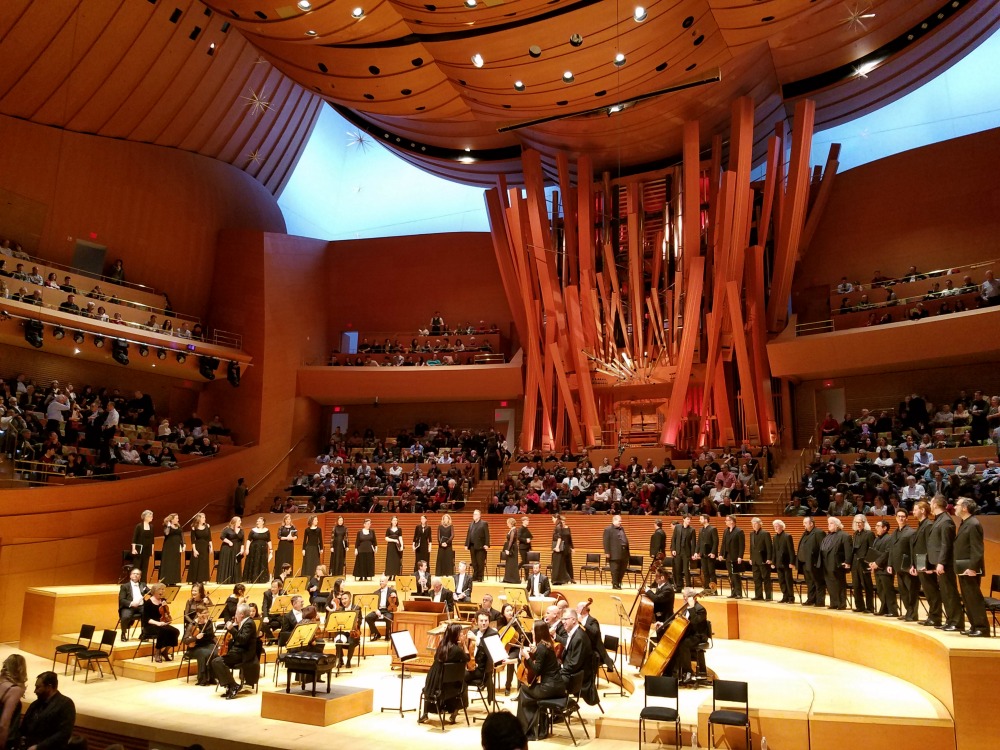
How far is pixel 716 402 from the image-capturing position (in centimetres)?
2083

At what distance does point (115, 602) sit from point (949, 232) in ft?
69.3

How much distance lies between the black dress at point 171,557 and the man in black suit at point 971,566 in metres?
12.3

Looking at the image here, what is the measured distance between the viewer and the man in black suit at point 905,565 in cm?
880

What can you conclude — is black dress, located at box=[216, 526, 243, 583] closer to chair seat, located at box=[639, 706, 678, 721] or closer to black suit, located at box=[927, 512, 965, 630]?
chair seat, located at box=[639, 706, 678, 721]

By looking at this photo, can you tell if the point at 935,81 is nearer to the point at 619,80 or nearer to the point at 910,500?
the point at 619,80

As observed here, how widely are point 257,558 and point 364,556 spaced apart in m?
2.09

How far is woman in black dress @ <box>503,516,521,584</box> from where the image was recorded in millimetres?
15047

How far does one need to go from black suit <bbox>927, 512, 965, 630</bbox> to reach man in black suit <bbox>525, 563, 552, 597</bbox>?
6658 millimetres

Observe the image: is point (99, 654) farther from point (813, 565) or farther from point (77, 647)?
point (813, 565)

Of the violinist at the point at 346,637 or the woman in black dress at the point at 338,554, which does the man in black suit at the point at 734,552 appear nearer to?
the violinist at the point at 346,637

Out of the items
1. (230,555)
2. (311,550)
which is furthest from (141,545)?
(311,550)

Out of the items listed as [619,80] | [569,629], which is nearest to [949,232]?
[619,80]

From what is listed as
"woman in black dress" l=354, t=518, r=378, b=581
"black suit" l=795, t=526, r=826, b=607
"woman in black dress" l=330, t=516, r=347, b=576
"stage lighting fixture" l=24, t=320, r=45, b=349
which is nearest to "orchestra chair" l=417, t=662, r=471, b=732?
"black suit" l=795, t=526, r=826, b=607

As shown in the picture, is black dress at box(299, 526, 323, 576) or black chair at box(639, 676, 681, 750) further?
black dress at box(299, 526, 323, 576)
